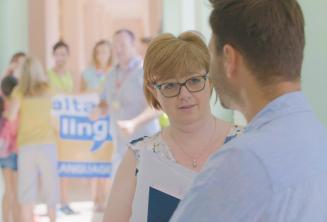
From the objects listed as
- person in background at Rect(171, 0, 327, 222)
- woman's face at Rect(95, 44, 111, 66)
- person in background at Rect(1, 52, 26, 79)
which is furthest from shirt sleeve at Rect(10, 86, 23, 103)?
person in background at Rect(171, 0, 327, 222)

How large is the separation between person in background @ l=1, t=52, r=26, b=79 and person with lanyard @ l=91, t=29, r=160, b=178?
68 centimetres

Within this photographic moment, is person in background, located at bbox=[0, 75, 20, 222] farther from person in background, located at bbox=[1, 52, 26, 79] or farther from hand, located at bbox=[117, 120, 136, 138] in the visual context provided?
hand, located at bbox=[117, 120, 136, 138]

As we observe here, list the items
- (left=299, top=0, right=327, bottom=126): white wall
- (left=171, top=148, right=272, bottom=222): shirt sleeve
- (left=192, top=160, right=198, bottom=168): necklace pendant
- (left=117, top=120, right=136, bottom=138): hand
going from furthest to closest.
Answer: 1. (left=117, top=120, right=136, bottom=138): hand
2. (left=299, top=0, right=327, bottom=126): white wall
3. (left=192, top=160, right=198, bottom=168): necklace pendant
4. (left=171, top=148, right=272, bottom=222): shirt sleeve

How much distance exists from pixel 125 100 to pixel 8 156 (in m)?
0.99

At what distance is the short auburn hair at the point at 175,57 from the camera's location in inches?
53.5

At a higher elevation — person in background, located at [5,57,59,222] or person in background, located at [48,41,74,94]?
person in background, located at [48,41,74,94]

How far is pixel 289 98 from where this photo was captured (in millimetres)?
805

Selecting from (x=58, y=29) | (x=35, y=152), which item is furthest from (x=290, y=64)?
(x=58, y=29)

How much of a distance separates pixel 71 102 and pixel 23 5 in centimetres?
104

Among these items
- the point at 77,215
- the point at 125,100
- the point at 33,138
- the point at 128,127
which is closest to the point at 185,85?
the point at 128,127

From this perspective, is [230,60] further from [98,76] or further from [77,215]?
[77,215]

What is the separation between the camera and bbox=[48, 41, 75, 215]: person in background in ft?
14.4

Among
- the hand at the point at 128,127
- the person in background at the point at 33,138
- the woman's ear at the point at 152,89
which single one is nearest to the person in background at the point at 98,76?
the person in background at the point at 33,138

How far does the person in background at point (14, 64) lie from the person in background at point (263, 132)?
357 centimetres
